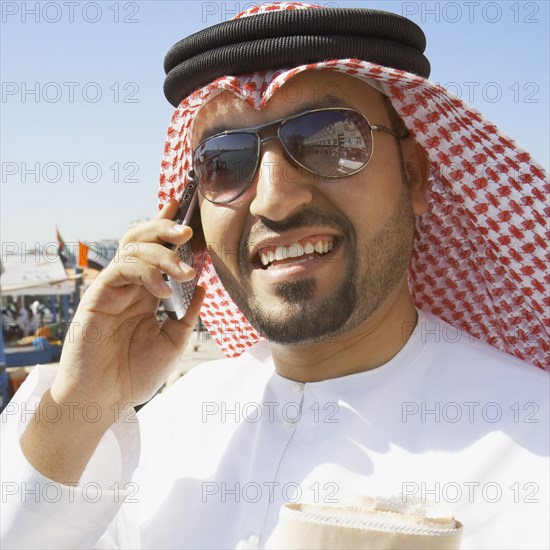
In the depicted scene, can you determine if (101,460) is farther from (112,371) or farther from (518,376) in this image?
(518,376)

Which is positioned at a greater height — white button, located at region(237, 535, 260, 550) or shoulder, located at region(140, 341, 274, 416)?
shoulder, located at region(140, 341, 274, 416)

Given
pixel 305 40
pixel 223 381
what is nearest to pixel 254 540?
pixel 223 381

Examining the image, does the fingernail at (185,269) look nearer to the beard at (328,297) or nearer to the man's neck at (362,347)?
the beard at (328,297)

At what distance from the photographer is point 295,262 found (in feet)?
6.07

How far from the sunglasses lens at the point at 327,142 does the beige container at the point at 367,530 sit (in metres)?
1.02

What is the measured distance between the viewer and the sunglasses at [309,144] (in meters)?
1.85

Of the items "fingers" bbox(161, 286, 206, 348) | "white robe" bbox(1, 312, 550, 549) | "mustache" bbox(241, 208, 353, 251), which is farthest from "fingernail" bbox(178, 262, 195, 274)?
"white robe" bbox(1, 312, 550, 549)

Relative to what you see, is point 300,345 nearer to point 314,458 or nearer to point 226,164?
point 314,458

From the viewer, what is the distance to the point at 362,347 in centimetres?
198

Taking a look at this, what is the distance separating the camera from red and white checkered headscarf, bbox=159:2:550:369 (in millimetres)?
1955

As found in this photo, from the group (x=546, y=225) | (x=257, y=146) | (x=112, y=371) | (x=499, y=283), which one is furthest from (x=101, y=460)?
(x=546, y=225)

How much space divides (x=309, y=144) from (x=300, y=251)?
1.02ft

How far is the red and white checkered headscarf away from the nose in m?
0.18

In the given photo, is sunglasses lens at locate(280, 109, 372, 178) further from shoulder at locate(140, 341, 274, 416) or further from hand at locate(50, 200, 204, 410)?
shoulder at locate(140, 341, 274, 416)
